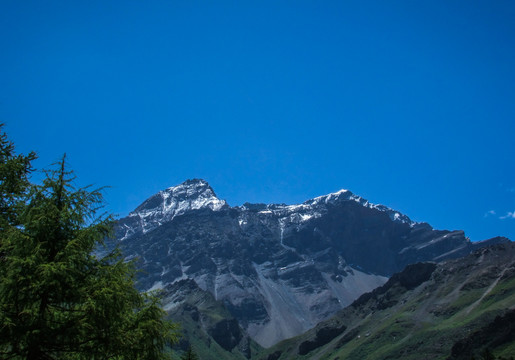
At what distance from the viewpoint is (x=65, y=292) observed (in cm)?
1450

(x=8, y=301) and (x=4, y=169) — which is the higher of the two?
(x=4, y=169)

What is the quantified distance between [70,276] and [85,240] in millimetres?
1448

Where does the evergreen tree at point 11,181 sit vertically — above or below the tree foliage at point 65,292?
above

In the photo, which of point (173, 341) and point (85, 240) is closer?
point (85, 240)

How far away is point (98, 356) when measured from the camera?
47.5 ft

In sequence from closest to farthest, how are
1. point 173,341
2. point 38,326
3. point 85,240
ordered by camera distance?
point 38,326
point 85,240
point 173,341

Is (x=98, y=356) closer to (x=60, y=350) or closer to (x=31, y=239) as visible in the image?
(x=60, y=350)

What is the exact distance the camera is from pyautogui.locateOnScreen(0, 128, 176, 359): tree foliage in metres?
13.8

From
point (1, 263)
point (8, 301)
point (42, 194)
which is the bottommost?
point (8, 301)

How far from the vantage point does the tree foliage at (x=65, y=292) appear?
13781mm

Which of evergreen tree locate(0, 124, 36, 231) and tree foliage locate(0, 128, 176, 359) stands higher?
evergreen tree locate(0, 124, 36, 231)

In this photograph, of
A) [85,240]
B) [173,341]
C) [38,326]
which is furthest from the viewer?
[173,341]

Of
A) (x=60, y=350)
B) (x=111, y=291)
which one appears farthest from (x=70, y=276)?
(x=60, y=350)

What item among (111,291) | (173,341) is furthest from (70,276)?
(173,341)
